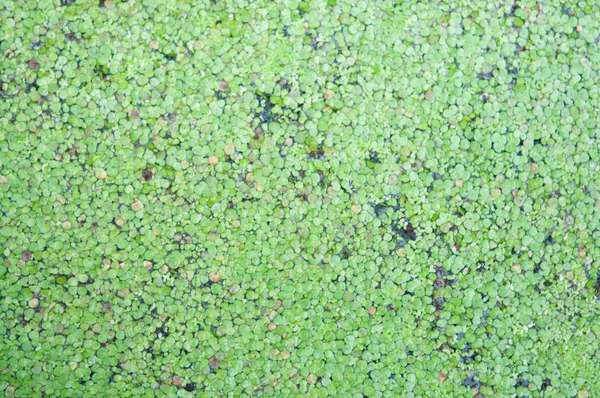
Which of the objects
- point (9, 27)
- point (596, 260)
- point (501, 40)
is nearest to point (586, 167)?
point (596, 260)

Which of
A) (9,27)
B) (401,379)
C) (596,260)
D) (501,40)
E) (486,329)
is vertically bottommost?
(401,379)

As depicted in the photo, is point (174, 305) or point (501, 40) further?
point (501, 40)

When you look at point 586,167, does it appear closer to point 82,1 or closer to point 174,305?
point 174,305

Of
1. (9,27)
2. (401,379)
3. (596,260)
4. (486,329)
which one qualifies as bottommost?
(401,379)

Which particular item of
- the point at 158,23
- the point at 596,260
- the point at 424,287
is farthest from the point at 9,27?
the point at 596,260

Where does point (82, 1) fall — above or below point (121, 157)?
above

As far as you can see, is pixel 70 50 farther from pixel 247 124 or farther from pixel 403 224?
pixel 403 224
